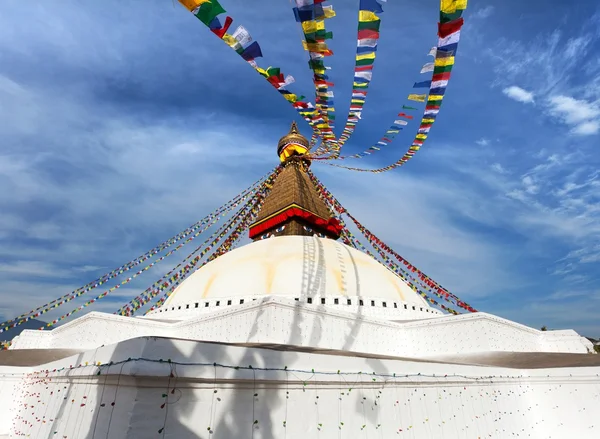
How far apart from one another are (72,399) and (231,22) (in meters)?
6.09

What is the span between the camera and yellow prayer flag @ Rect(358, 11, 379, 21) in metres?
5.13

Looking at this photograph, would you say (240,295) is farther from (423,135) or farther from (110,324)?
(423,135)

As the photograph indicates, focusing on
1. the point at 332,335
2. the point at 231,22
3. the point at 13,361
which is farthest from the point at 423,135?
the point at 13,361

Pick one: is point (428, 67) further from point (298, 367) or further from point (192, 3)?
point (298, 367)

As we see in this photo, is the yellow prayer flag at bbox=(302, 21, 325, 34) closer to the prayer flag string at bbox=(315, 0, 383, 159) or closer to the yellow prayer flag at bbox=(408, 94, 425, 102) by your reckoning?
the prayer flag string at bbox=(315, 0, 383, 159)

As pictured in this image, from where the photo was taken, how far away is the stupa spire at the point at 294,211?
21.0 metres

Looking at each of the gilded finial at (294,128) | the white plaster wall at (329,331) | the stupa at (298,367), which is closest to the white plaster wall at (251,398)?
the stupa at (298,367)

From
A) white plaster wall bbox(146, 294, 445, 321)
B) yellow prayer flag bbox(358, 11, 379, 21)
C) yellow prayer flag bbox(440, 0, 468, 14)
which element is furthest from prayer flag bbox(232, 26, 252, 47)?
white plaster wall bbox(146, 294, 445, 321)

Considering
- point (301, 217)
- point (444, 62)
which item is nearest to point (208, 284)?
point (301, 217)

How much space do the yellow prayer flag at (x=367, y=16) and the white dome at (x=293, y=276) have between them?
10128 millimetres

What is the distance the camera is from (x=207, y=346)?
4234mm

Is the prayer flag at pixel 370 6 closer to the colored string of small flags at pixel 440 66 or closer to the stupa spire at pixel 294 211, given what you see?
the colored string of small flags at pixel 440 66

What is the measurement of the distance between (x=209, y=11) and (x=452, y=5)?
3.53 meters

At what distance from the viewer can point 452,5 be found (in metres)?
4.83
